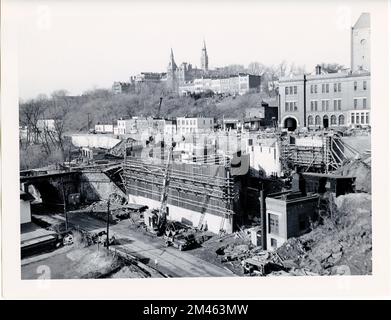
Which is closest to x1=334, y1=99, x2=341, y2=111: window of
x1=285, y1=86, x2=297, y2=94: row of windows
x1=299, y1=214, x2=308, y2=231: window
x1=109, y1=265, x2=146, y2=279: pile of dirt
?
x1=285, y1=86, x2=297, y2=94: row of windows

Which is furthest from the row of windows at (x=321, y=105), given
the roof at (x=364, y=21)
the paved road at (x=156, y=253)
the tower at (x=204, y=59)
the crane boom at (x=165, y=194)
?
the paved road at (x=156, y=253)

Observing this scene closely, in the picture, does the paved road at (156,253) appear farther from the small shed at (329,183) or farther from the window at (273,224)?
the small shed at (329,183)

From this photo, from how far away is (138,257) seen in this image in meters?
8.16

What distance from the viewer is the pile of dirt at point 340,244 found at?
21.0 ft

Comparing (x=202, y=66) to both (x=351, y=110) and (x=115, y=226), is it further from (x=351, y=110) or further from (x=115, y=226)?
(x=115, y=226)

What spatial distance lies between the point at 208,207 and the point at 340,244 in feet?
11.9

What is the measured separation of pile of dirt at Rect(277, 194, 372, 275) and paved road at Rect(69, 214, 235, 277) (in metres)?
1.38

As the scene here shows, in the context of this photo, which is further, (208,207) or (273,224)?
(208,207)

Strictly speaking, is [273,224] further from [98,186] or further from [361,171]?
[98,186]

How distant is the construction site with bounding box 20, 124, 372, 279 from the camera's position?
23.4 feet

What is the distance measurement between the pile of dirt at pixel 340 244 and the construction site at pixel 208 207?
0.07ft

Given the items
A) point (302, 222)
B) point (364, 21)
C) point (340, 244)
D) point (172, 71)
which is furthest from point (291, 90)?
point (340, 244)

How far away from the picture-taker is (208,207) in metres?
9.90

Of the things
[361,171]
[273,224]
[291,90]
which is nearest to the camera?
[361,171]
